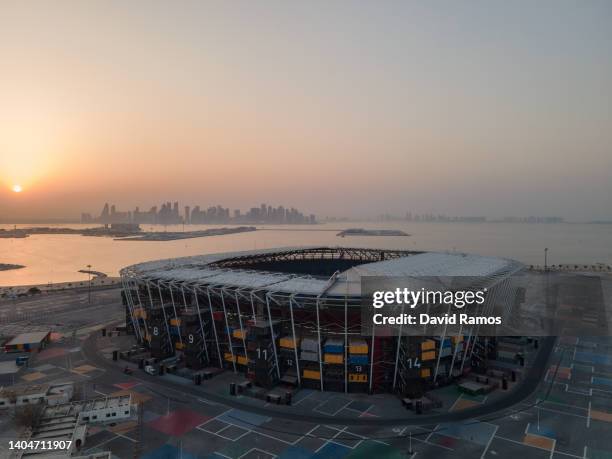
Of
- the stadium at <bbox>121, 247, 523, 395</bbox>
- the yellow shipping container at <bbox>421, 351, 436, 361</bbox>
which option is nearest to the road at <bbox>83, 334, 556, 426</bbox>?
the stadium at <bbox>121, 247, 523, 395</bbox>

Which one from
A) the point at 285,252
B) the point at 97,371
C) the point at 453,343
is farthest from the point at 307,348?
the point at 285,252

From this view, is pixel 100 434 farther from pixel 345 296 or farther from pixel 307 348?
pixel 345 296

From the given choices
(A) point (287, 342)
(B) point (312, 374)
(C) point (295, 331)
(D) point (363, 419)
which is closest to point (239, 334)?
(A) point (287, 342)

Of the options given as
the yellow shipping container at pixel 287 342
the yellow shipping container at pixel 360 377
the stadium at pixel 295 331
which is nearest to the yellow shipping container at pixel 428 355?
the stadium at pixel 295 331

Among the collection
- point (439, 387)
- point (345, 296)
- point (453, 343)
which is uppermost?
point (345, 296)

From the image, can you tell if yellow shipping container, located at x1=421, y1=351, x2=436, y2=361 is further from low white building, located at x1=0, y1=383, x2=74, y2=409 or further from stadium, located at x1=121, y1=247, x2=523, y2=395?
low white building, located at x1=0, y1=383, x2=74, y2=409

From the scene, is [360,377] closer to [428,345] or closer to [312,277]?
[428,345]

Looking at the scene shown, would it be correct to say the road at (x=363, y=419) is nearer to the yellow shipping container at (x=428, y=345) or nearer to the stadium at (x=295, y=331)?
the stadium at (x=295, y=331)
